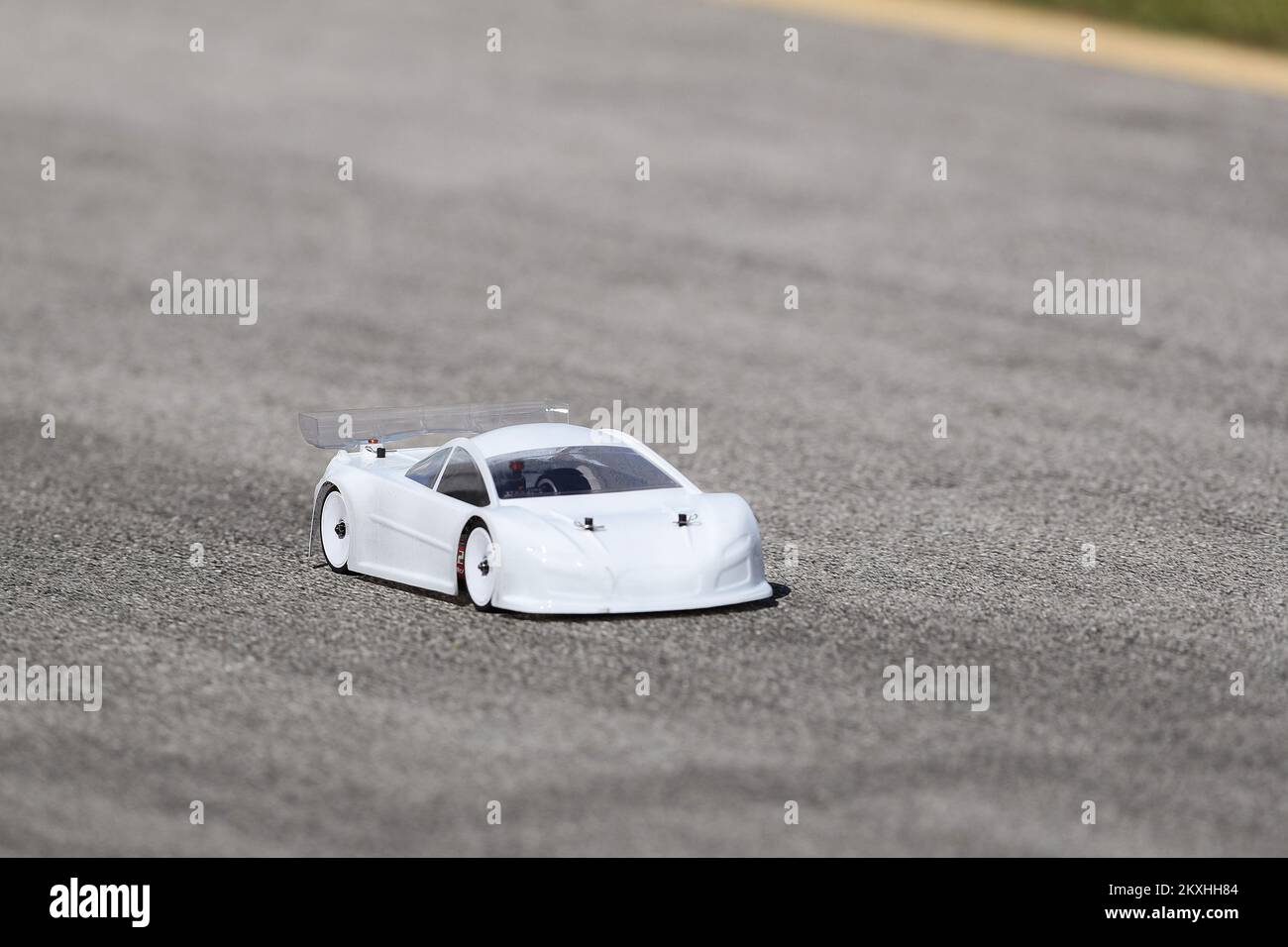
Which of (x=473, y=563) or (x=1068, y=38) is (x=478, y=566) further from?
(x=1068, y=38)

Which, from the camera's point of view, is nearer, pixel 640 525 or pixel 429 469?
pixel 640 525

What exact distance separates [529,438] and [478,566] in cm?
84

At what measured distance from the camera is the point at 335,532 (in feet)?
32.1

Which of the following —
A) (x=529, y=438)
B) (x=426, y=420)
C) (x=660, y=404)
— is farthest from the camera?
(x=660, y=404)

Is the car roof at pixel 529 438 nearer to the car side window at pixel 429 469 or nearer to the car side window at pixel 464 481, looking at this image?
the car side window at pixel 464 481

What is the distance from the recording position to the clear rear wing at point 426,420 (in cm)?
1002

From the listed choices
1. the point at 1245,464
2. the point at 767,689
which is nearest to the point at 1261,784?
the point at 767,689

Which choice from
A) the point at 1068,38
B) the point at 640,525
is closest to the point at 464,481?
the point at 640,525

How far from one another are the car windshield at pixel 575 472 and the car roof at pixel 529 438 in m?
0.04

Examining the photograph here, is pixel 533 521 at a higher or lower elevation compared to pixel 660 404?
lower

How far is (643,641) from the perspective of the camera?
8555 mm

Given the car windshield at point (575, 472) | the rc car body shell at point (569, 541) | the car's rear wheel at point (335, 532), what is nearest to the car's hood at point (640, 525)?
the rc car body shell at point (569, 541)

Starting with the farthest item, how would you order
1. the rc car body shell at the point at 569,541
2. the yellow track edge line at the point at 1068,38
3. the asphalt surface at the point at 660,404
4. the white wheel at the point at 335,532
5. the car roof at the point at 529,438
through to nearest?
the yellow track edge line at the point at 1068,38, the white wheel at the point at 335,532, the car roof at the point at 529,438, the rc car body shell at the point at 569,541, the asphalt surface at the point at 660,404
